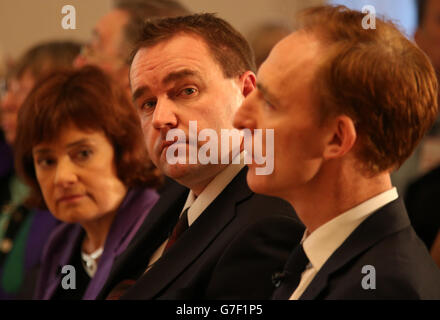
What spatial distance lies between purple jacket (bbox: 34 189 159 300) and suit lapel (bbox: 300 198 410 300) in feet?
3.46

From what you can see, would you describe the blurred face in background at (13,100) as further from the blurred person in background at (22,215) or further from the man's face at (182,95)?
the man's face at (182,95)

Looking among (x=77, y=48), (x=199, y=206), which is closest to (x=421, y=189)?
(x=199, y=206)

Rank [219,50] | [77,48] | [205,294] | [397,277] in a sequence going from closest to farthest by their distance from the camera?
[397,277]
[205,294]
[219,50]
[77,48]

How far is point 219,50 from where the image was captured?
1.89 metres

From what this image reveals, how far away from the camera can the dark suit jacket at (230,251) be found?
165 cm

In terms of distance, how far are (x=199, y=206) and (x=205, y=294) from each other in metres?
0.29

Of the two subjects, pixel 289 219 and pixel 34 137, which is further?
pixel 34 137

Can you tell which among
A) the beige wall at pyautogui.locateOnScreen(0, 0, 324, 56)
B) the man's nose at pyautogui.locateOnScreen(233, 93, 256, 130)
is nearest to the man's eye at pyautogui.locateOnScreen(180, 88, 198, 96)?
the man's nose at pyautogui.locateOnScreen(233, 93, 256, 130)

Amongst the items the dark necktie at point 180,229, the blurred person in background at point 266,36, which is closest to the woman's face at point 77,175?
the dark necktie at point 180,229

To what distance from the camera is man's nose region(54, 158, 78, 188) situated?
2355mm

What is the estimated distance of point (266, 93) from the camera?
58.3 inches

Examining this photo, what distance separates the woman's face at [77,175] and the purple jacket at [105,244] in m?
0.07
